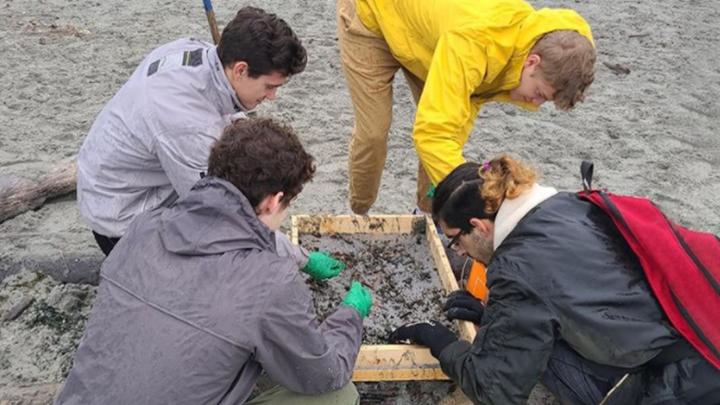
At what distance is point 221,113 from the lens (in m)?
2.55

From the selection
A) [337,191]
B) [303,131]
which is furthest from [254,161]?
[303,131]

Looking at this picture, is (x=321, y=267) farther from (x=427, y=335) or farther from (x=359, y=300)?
(x=427, y=335)

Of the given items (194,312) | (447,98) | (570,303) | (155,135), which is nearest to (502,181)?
(570,303)

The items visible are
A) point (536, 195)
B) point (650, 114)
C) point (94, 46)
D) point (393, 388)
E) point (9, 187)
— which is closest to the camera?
point (536, 195)

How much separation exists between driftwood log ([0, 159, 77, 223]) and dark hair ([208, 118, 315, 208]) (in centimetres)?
232

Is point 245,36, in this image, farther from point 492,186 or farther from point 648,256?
point 648,256

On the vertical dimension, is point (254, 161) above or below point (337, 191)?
above

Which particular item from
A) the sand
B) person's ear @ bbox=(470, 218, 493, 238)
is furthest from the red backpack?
the sand

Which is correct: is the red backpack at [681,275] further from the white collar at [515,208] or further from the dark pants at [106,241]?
the dark pants at [106,241]

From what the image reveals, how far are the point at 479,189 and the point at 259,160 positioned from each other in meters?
0.75

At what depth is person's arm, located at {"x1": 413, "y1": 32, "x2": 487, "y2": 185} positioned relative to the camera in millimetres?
2598

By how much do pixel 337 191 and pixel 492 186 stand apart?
6.95ft

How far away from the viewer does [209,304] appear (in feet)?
5.59

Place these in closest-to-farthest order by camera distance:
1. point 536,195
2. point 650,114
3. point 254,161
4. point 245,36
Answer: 1. point 254,161
2. point 536,195
3. point 245,36
4. point 650,114
